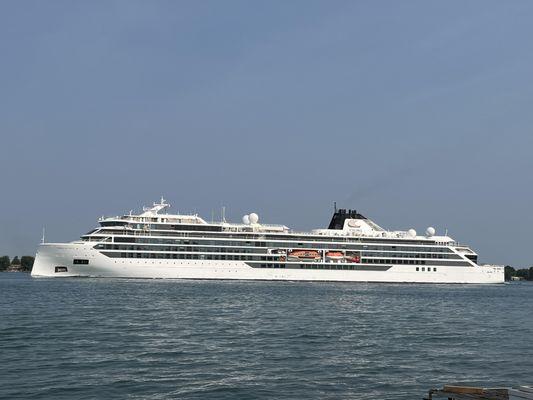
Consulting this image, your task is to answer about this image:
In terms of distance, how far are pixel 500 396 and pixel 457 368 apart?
34.7 feet

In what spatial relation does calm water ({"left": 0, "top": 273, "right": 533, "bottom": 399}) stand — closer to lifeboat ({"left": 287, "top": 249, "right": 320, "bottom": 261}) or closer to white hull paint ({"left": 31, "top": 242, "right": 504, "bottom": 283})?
white hull paint ({"left": 31, "top": 242, "right": 504, "bottom": 283})

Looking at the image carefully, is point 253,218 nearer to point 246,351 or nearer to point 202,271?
point 202,271

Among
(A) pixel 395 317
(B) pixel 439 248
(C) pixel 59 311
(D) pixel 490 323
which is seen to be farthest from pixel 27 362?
(B) pixel 439 248

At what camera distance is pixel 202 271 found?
95.1 meters

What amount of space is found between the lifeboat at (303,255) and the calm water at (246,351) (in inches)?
1986

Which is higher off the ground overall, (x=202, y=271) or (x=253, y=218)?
(x=253, y=218)

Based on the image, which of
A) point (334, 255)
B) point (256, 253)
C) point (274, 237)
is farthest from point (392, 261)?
point (256, 253)

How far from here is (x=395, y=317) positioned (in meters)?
45.4

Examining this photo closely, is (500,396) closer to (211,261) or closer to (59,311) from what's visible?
(59,311)

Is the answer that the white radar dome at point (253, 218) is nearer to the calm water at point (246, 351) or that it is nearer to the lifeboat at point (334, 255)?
the lifeboat at point (334, 255)

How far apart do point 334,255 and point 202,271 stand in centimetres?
2210

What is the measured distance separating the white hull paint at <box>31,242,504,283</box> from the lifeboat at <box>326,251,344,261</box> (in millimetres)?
2005

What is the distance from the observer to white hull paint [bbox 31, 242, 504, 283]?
89.7 metres

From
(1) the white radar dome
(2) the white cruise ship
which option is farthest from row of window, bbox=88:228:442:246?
(1) the white radar dome
